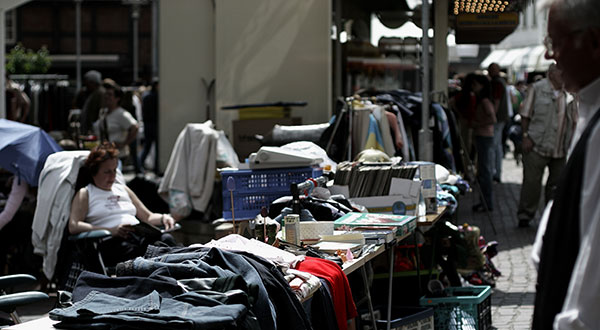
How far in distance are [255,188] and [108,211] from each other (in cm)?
146

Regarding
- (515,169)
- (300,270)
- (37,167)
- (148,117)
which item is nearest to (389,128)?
(37,167)

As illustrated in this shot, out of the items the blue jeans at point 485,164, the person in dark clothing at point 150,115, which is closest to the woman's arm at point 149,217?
the blue jeans at point 485,164

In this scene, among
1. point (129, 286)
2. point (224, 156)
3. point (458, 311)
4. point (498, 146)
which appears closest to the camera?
point (129, 286)

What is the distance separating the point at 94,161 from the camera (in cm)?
775

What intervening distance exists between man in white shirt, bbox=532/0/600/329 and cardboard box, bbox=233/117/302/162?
7949 mm

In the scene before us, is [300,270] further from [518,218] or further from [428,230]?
[518,218]

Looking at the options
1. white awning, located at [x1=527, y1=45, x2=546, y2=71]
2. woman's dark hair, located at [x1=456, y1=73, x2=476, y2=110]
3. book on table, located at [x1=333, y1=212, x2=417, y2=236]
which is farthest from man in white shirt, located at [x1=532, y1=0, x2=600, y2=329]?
white awning, located at [x1=527, y1=45, x2=546, y2=71]

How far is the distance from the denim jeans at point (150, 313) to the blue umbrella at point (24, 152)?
4.72 m

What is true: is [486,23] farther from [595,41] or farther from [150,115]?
[595,41]

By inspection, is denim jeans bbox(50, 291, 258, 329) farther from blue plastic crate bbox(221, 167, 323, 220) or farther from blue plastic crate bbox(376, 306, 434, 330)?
blue plastic crate bbox(221, 167, 323, 220)

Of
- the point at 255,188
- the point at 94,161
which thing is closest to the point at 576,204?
the point at 255,188

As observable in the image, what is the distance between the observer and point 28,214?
28.3ft

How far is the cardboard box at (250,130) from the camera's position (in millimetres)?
10680

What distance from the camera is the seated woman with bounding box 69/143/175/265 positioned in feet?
24.8
